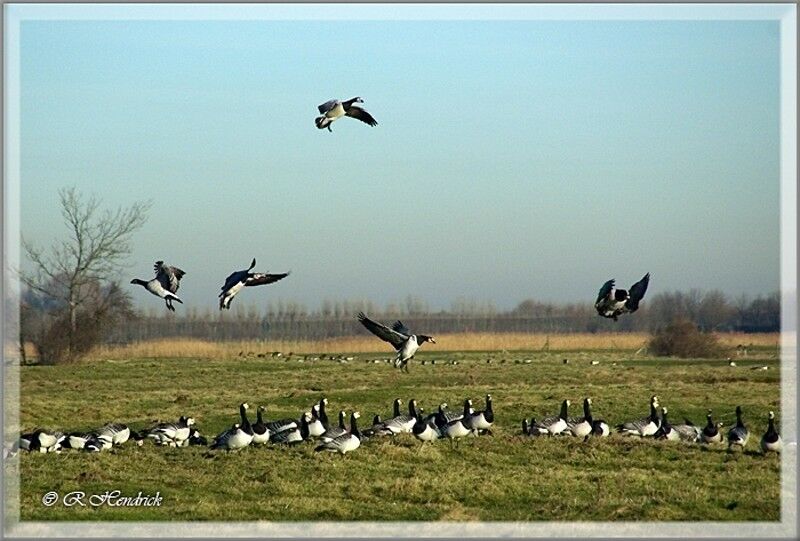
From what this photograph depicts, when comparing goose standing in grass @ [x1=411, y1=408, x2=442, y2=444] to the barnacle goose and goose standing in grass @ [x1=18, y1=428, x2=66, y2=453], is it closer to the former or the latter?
the barnacle goose

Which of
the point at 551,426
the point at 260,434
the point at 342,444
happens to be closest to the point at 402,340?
the point at 342,444

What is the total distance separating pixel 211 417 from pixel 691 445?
29.1 feet

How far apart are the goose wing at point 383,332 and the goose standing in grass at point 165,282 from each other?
2.60 metres

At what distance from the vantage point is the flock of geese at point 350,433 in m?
17.2

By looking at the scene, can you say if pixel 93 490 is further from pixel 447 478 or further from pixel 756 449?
pixel 756 449

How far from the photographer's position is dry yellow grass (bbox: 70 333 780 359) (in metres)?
33.0

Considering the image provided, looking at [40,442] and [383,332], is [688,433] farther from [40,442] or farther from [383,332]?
[40,442]

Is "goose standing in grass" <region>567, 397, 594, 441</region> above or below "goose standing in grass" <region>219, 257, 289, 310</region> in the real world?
below

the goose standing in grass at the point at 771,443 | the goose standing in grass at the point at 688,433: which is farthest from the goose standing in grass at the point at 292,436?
the goose standing in grass at the point at 771,443

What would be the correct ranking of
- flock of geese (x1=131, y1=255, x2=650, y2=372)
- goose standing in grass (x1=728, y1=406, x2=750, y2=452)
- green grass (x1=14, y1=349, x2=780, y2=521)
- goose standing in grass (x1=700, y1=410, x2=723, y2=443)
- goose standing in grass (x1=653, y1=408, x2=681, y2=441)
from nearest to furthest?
green grass (x1=14, y1=349, x2=780, y2=521) < flock of geese (x1=131, y1=255, x2=650, y2=372) < goose standing in grass (x1=728, y1=406, x2=750, y2=452) < goose standing in grass (x1=700, y1=410, x2=723, y2=443) < goose standing in grass (x1=653, y1=408, x2=681, y2=441)

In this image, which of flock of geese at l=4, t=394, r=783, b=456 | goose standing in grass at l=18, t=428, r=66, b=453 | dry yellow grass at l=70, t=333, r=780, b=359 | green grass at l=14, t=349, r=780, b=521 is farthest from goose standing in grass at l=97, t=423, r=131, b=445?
dry yellow grass at l=70, t=333, r=780, b=359

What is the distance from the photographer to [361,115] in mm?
17250

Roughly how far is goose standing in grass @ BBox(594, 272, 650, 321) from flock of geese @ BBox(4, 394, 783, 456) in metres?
2.62

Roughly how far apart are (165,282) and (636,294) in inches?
258
